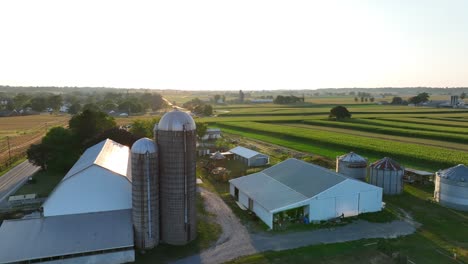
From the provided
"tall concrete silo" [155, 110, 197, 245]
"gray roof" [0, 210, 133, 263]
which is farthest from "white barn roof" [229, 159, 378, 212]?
"gray roof" [0, 210, 133, 263]

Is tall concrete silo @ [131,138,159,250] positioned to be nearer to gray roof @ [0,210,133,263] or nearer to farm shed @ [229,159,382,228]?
gray roof @ [0,210,133,263]

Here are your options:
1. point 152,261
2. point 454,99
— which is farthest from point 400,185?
point 454,99

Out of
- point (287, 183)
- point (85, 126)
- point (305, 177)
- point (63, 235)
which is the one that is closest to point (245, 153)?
point (287, 183)

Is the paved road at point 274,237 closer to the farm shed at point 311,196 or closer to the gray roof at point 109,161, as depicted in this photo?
the farm shed at point 311,196

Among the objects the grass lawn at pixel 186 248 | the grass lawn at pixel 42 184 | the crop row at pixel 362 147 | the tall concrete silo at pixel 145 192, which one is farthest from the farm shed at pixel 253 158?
the tall concrete silo at pixel 145 192

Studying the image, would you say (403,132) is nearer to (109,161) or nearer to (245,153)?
(245,153)
